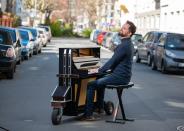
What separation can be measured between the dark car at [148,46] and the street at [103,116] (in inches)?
302

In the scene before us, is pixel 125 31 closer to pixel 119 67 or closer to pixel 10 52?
pixel 119 67

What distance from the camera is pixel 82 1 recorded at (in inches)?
4742

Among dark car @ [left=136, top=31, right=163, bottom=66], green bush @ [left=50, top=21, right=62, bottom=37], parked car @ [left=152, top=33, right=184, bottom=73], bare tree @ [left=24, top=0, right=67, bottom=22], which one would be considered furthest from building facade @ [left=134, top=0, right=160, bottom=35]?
parked car @ [left=152, top=33, right=184, bottom=73]

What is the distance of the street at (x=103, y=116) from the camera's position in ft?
33.3

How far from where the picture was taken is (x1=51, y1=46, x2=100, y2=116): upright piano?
1024 cm

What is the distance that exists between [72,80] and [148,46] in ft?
61.8

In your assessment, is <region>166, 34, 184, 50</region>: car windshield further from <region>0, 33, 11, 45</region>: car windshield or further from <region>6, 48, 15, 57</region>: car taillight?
<region>6, 48, 15, 57</region>: car taillight

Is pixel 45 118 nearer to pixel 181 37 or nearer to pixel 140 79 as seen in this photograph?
pixel 140 79

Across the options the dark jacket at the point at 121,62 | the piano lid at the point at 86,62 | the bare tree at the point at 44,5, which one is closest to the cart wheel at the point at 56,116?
the piano lid at the point at 86,62

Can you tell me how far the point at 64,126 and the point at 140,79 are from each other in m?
10.9

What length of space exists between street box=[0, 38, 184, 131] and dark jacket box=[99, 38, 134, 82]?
89 cm

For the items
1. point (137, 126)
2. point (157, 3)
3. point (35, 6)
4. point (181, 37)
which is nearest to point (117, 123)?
point (137, 126)

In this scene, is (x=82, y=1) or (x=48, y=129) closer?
(x=48, y=129)

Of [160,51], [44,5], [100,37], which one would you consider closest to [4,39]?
[160,51]
